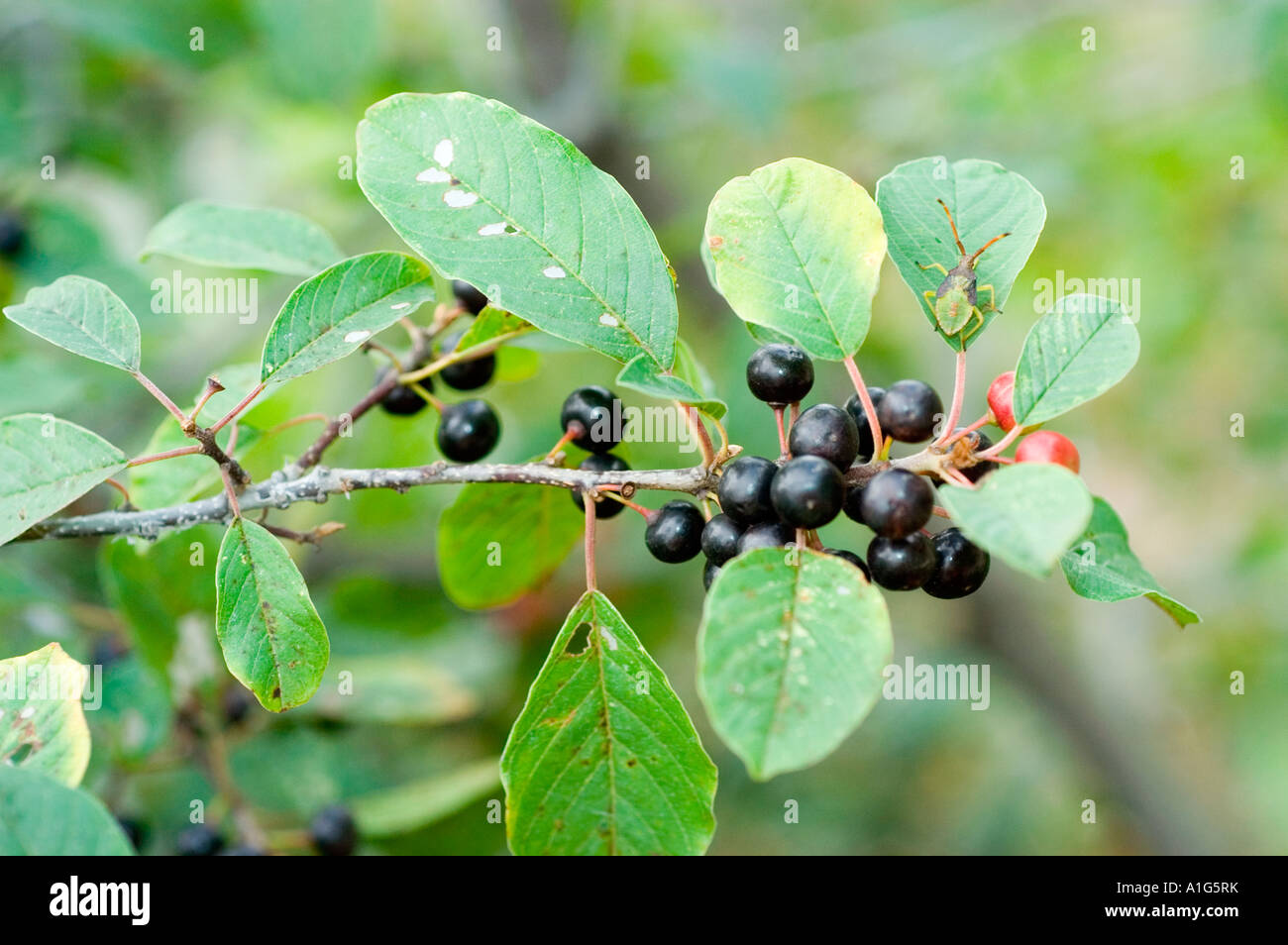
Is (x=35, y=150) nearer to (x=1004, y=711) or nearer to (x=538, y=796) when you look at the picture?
(x=538, y=796)

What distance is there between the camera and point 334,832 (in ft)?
7.08

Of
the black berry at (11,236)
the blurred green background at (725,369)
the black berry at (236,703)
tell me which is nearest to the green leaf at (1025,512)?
the blurred green background at (725,369)

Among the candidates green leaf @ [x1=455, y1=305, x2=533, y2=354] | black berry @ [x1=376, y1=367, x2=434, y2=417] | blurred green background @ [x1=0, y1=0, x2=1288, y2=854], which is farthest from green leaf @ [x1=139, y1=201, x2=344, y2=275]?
blurred green background @ [x1=0, y1=0, x2=1288, y2=854]

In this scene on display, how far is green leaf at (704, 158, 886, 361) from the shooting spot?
1.23 metres

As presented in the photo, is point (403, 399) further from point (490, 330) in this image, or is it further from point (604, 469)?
point (604, 469)

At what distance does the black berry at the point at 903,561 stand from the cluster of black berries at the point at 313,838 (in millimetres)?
1492

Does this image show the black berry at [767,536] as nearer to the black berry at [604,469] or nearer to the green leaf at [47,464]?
the black berry at [604,469]

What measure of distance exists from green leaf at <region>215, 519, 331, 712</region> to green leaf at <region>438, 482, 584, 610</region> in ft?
1.30

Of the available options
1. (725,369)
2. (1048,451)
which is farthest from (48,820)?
(725,369)

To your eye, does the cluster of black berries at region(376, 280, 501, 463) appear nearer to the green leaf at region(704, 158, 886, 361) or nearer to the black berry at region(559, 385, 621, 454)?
the black berry at region(559, 385, 621, 454)

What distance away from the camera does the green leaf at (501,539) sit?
5.61 ft

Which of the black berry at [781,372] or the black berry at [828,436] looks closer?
the black berry at [828,436]
